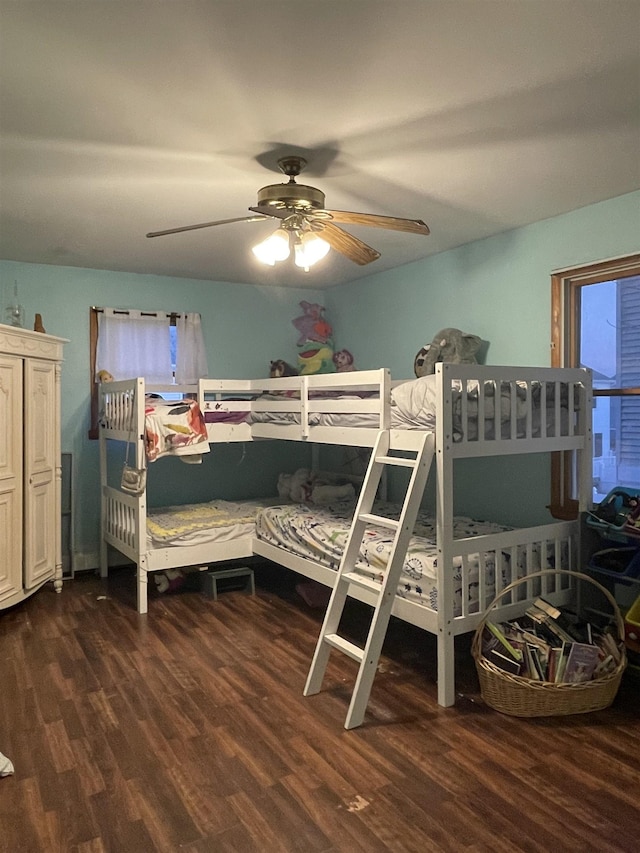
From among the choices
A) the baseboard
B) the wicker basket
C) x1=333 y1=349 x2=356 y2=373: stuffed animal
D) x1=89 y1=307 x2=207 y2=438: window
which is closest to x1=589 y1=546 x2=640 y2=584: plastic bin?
the wicker basket

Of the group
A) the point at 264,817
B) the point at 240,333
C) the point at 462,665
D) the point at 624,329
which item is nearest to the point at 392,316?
the point at 240,333

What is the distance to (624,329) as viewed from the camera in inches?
134

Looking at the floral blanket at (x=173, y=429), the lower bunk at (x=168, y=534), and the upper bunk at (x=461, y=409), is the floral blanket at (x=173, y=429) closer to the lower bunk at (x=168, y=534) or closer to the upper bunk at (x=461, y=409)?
the lower bunk at (x=168, y=534)

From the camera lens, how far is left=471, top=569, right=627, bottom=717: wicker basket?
2.59m

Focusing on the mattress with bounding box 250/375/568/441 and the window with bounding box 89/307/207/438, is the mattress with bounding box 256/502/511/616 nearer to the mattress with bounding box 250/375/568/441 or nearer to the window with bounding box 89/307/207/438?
the mattress with bounding box 250/375/568/441

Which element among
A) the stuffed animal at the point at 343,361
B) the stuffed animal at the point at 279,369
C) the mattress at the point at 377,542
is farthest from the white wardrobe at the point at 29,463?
the stuffed animal at the point at 343,361

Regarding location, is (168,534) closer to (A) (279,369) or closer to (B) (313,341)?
(A) (279,369)

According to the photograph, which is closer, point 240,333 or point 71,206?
point 71,206

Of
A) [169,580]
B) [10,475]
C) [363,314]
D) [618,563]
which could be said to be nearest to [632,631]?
[618,563]

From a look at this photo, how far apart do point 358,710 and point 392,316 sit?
3.08 m

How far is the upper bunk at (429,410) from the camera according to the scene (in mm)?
2801

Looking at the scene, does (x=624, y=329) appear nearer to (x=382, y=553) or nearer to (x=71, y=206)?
(x=382, y=553)

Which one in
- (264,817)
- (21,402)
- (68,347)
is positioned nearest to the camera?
(264,817)

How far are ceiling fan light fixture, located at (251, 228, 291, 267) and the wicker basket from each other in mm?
1957
